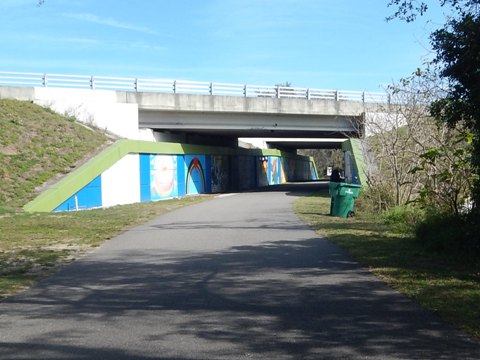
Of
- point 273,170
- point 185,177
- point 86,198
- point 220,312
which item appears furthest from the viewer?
point 273,170

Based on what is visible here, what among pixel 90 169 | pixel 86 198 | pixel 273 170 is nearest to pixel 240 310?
pixel 86 198

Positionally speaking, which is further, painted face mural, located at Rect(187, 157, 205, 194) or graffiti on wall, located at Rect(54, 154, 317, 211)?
painted face mural, located at Rect(187, 157, 205, 194)

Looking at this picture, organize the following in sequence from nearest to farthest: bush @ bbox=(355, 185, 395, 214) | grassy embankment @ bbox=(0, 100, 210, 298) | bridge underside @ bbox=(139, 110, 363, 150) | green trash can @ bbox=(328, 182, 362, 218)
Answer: grassy embankment @ bbox=(0, 100, 210, 298), green trash can @ bbox=(328, 182, 362, 218), bush @ bbox=(355, 185, 395, 214), bridge underside @ bbox=(139, 110, 363, 150)

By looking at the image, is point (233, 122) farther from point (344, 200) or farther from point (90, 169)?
point (344, 200)

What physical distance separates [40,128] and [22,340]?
22862 millimetres

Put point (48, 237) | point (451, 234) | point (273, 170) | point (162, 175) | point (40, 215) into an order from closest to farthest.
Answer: point (451, 234), point (48, 237), point (40, 215), point (162, 175), point (273, 170)

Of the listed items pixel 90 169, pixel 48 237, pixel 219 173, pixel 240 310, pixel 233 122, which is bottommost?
pixel 240 310

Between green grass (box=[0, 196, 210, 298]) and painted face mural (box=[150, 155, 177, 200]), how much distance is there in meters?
7.60

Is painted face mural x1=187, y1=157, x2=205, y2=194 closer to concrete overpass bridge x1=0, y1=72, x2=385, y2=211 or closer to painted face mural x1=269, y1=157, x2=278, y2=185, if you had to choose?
concrete overpass bridge x1=0, y1=72, x2=385, y2=211

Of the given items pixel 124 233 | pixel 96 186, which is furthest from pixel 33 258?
pixel 96 186

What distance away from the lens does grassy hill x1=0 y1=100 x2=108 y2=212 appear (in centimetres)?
2162

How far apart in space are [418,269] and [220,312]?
13.1 feet

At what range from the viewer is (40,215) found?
747 inches

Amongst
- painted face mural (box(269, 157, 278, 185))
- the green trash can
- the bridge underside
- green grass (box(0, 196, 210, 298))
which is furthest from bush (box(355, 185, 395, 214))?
painted face mural (box(269, 157, 278, 185))
